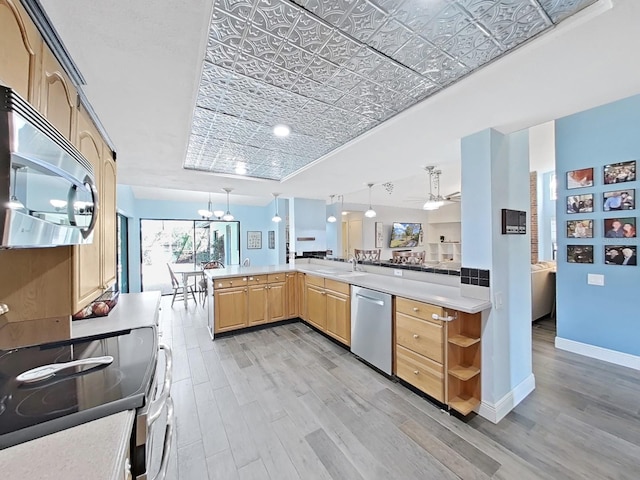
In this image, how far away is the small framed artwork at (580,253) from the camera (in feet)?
10.3

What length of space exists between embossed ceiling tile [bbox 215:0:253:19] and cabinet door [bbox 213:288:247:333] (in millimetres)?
3344

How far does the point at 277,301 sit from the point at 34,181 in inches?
146

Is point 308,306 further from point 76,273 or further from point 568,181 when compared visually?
point 568,181

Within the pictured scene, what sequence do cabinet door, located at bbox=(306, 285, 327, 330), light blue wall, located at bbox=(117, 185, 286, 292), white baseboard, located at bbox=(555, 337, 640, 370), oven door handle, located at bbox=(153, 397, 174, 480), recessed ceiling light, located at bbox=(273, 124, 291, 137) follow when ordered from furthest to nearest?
light blue wall, located at bbox=(117, 185, 286, 292), cabinet door, located at bbox=(306, 285, 327, 330), white baseboard, located at bbox=(555, 337, 640, 370), recessed ceiling light, located at bbox=(273, 124, 291, 137), oven door handle, located at bbox=(153, 397, 174, 480)

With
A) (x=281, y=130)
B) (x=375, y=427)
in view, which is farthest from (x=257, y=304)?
(x=281, y=130)

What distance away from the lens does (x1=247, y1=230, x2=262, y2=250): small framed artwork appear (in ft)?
28.0

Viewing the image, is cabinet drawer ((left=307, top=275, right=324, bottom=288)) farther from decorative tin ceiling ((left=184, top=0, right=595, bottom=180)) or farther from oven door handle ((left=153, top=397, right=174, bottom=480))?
oven door handle ((left=153, top=397, right=174, bottom=480))

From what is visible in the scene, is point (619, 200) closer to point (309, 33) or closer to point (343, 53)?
point (343, 53)

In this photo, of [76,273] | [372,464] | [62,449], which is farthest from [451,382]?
[76,273]

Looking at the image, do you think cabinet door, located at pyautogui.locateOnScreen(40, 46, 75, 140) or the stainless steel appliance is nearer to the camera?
the stainless steel appliance

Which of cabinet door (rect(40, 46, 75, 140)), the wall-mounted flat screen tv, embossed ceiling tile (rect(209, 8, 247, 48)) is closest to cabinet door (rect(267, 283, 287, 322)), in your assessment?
cabinet door (rect(40, 46, 75, 140))

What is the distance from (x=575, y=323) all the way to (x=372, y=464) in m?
3.25

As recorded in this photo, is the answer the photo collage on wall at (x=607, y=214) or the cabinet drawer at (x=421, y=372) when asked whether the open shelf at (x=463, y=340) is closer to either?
the cabinet drawer at (x=421, y=372)

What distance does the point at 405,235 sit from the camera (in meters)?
9.18
